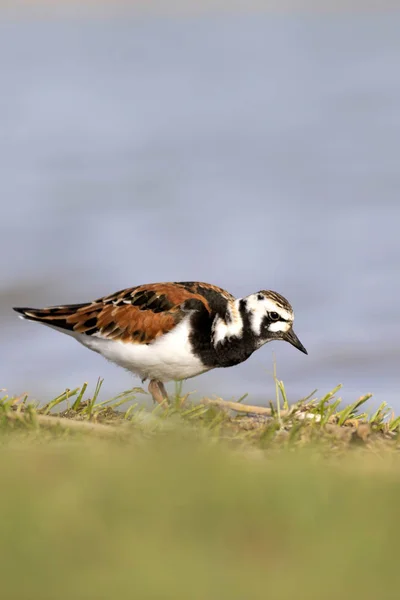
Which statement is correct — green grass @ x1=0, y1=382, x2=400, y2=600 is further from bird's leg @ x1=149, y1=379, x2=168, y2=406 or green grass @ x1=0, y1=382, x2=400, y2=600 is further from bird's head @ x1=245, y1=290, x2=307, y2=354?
bird's leg @ x1=149, y1=379, x2=168, y2=406

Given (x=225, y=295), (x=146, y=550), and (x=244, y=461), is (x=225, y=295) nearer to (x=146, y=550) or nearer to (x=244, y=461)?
(x=244, y=461)

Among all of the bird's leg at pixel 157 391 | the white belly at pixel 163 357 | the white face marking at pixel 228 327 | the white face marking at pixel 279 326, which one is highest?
the white face marking at pixel 279 326

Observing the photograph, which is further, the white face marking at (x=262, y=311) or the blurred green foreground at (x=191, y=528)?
→ the white face marking at (x=262, y=311)

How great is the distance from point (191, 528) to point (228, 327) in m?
5.10

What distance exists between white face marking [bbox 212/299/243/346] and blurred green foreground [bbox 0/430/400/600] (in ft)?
11.7

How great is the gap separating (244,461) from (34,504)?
1.70 m

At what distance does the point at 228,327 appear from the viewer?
9812mm

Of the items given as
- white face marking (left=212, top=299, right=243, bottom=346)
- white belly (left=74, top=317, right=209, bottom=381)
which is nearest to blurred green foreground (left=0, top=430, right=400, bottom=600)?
white belly (left=74, top=317, right=209, bottom=381)

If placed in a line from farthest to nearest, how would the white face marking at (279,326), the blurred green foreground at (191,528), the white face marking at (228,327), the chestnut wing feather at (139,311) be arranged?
1. the white face marking at (279,326)
2. the chestnut wing feather at (139,311)
3. the white face marking at (228,327)
4. the blurred green foreground at (191,528)

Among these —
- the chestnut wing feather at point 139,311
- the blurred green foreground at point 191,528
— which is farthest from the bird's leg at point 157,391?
the blurred green foreground at point 191,528

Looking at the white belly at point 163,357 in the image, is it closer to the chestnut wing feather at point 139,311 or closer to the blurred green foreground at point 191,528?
the chestnut wing feather at point 139,311

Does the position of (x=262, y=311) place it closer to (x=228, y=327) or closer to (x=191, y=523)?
(x=228, y=327)

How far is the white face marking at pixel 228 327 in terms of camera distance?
9750 millimetres

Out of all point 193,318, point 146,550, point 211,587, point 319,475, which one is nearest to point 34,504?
point 146,550
